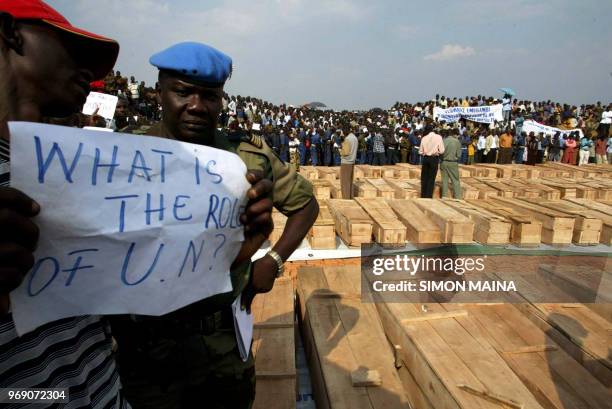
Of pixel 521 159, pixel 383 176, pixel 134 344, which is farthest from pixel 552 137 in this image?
pixel 134 344

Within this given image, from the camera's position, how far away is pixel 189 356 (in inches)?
63.9

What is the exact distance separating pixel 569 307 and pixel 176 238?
3.75m

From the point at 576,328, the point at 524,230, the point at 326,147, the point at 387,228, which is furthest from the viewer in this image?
the point at 326,147

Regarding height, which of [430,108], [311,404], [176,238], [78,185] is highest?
[430,108]

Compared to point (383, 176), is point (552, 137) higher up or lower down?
higher up

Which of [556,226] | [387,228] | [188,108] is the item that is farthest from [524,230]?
[188,108]

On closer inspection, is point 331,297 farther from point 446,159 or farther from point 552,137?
point 552,137

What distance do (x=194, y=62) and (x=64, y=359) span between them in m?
1.18

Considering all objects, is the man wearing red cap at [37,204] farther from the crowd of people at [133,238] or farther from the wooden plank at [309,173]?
the wooden plank at [309,173]

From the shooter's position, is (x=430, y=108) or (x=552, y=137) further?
(x=430, y=108)

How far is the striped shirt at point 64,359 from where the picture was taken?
3.01 feet

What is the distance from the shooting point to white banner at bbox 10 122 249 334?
89cm

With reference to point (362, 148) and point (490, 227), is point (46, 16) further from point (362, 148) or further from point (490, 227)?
point (362, 148)

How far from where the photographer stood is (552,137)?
18.5 metres
